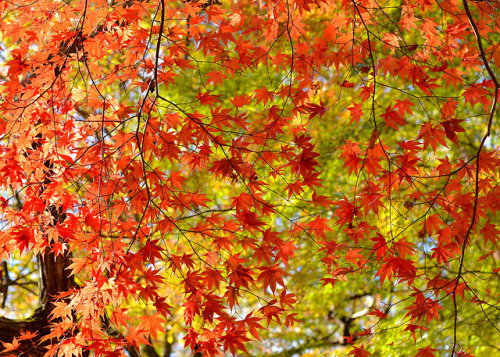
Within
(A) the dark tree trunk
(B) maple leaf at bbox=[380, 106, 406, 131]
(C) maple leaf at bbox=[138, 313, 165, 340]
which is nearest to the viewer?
(C) maple leaf at bbox=[138, 313, 165, 340]

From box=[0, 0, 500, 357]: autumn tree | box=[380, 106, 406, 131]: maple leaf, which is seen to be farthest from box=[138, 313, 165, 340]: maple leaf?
box=[380, 106, 406, 131]: maple leaf

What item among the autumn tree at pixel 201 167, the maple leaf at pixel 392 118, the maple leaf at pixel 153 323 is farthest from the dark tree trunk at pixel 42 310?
the maple leaf at pixel 392 118

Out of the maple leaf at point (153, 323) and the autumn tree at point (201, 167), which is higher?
the autumn tree at point (201, 167)

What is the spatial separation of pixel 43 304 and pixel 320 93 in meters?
3.62

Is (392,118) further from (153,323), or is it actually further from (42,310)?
(42,310)

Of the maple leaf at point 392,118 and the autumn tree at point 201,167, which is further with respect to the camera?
the maple leaf at point 392,118

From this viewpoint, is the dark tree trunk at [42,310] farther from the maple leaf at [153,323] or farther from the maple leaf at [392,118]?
the maple leaf at [392,118]

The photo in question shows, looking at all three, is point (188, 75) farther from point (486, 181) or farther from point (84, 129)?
point (486, 181)

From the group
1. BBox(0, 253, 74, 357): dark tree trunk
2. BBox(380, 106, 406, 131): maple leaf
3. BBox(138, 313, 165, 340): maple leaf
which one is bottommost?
BBox(138, 313, 165, 340): maple leaf

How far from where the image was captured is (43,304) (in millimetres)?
3475

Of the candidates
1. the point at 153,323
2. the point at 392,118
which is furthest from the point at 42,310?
the point at 392,118

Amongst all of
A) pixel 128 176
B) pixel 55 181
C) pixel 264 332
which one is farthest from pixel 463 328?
pixel 55 181

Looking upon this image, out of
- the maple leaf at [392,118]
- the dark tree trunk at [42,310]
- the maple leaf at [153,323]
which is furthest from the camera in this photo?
the dark tree trunk at [42,310]

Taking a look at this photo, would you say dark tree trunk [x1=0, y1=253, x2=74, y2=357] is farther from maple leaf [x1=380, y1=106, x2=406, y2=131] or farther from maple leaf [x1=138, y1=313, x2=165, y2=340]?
maple leaf [x1=380, y1=106, x2=406, y2=131]
